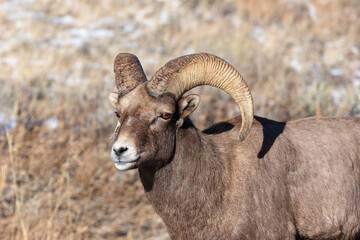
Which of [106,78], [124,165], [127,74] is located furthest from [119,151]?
[106,78]

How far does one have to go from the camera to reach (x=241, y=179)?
15.6 feet

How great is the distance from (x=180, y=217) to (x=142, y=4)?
42.1ft

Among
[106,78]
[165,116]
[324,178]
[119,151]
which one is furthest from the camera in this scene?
[106,78]

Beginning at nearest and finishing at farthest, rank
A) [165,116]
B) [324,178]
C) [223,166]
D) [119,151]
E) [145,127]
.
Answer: [119,151]
[145,127]
[165,116]
[223,166]
[324,178]

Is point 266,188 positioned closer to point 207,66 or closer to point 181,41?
point 207,66

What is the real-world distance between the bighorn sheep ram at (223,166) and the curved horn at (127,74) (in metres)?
0.01

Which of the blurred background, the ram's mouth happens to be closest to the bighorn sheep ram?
the ram's mouth

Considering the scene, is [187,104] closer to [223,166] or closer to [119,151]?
[223,166]

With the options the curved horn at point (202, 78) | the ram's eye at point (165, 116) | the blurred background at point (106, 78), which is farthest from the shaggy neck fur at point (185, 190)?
the blurred background at point (106, 78)

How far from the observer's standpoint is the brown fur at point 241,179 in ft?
15.0

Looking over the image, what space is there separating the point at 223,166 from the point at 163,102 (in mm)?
899

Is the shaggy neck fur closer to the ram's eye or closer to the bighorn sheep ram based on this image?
the bighorn sheep ram

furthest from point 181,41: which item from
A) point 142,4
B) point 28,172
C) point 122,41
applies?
point 28,172

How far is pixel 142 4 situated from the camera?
16.5 m
